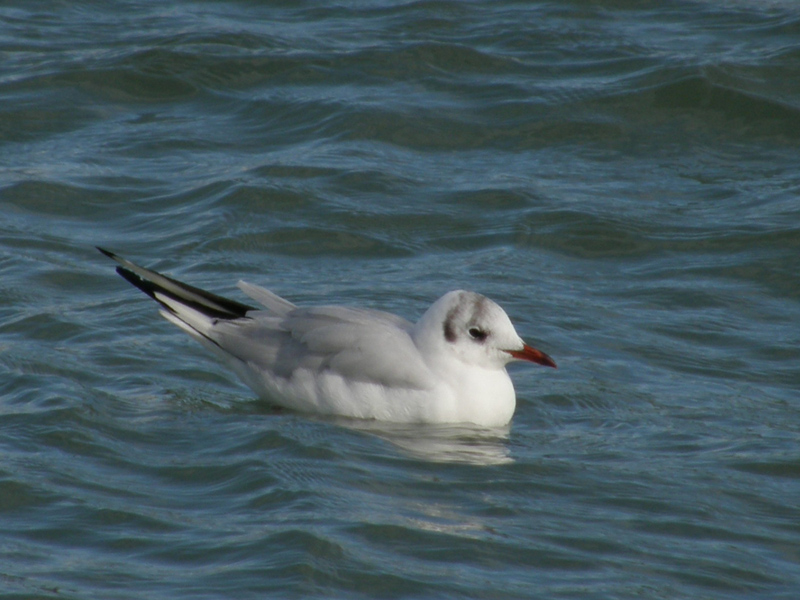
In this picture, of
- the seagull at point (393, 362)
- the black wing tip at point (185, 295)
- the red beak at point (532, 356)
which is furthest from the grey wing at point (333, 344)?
the red beak at point (532, 356)

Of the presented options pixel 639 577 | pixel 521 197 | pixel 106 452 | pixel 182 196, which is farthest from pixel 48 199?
pixel 639 577

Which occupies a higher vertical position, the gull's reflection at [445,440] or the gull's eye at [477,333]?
the gull's eye at [477,333]

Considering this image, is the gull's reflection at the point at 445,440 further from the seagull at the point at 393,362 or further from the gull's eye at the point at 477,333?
the gull's eye at the point at 477,333

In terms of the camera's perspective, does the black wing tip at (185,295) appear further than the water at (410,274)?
Yes

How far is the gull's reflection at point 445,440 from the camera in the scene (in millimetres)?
6945

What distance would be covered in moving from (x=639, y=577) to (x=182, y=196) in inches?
243

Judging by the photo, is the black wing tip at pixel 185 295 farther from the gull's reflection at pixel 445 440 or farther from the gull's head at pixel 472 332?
the gull's head at pixel 472 332

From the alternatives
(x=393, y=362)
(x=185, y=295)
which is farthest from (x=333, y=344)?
(x=185, y=295)

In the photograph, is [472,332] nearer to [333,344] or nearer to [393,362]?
[393,362]

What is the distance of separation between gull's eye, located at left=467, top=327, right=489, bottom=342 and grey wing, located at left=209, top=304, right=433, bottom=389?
297 mm

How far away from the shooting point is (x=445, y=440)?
23.7ft

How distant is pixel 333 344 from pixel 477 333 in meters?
0.76

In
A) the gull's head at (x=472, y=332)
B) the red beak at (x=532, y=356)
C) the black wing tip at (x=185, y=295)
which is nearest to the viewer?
the red beak at (x=532, y=356)

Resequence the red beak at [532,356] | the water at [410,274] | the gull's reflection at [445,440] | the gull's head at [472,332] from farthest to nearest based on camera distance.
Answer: the gull's head at [472,332] → the red beak at [532,356] → the gull's reflection at [445,440] → the water at [410,274]
